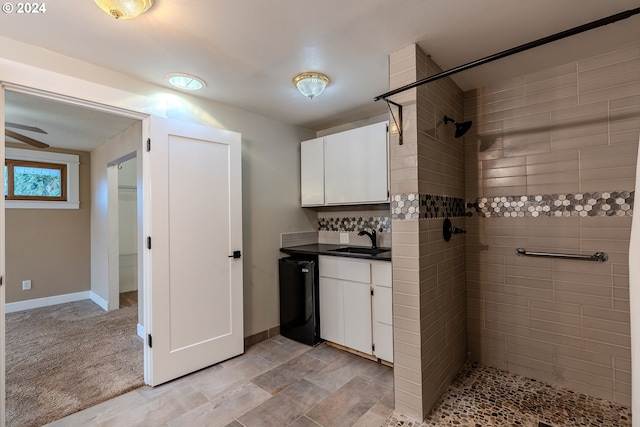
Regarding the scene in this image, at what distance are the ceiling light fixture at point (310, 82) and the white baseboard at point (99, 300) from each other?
3.87 m

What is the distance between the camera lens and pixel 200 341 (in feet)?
7.86

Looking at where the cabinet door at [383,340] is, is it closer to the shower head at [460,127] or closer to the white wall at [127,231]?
the shower head at [460,127]

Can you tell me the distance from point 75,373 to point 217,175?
1955mm

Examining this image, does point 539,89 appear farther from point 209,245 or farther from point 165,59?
point 209,245

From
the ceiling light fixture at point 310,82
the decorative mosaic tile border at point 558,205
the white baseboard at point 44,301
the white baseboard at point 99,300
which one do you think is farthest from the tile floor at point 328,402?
the white baseboard at point 44,301

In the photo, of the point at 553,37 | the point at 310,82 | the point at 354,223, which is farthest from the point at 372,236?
the point at 553,37

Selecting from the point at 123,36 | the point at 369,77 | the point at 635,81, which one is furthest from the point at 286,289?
the point at 635,81

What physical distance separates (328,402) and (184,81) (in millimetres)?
2494

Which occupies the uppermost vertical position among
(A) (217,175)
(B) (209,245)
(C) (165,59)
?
(C) (165,59)

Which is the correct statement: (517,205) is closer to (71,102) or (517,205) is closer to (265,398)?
(265,398)

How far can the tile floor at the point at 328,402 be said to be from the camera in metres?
1.78

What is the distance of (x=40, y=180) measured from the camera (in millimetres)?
4273

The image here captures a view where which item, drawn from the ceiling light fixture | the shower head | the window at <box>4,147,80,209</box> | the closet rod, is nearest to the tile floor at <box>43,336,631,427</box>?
the shower head

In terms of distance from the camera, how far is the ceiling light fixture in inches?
84.0
